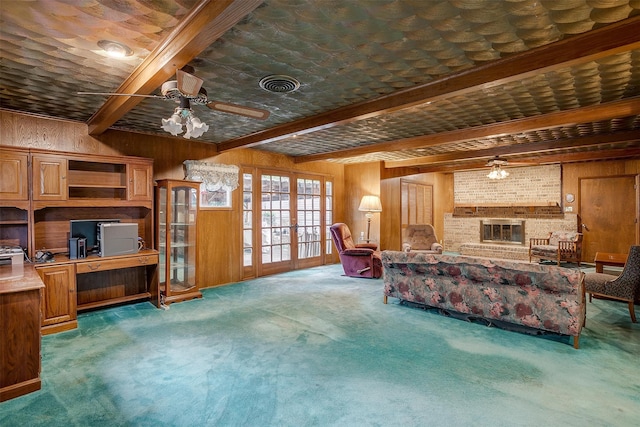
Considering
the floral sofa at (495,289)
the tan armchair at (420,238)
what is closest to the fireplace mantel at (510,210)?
the tan armchair at (420,238)

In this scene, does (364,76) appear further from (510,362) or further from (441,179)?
(441,179)

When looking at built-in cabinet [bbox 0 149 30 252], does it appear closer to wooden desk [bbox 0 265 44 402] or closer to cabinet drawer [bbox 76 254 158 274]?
cabinet drawer [bbox 76 254 158 274]

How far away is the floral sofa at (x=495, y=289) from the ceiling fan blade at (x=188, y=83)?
3008 millimetres

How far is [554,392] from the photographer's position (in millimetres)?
2377

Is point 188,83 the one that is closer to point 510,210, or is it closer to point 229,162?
point 229,162

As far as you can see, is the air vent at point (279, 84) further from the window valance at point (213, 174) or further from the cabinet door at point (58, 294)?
the cabinet door at point (58, 294)

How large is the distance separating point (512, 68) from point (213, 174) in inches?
173

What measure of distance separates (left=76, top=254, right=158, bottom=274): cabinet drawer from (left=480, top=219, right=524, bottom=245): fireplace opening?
334 inches

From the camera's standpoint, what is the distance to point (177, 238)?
4.86 metres

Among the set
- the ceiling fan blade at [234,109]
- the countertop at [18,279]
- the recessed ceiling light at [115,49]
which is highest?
the recessed ceiling light at [115,49]

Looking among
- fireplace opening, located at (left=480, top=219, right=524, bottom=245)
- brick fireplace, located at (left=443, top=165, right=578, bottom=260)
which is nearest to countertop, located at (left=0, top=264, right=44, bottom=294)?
brick fireplace, located at (left=443, top=165, right=578, bottom=260)

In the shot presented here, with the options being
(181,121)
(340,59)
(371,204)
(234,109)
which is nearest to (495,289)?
(340,59)

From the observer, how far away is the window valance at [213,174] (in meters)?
5.22

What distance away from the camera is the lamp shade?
23.2 feet
